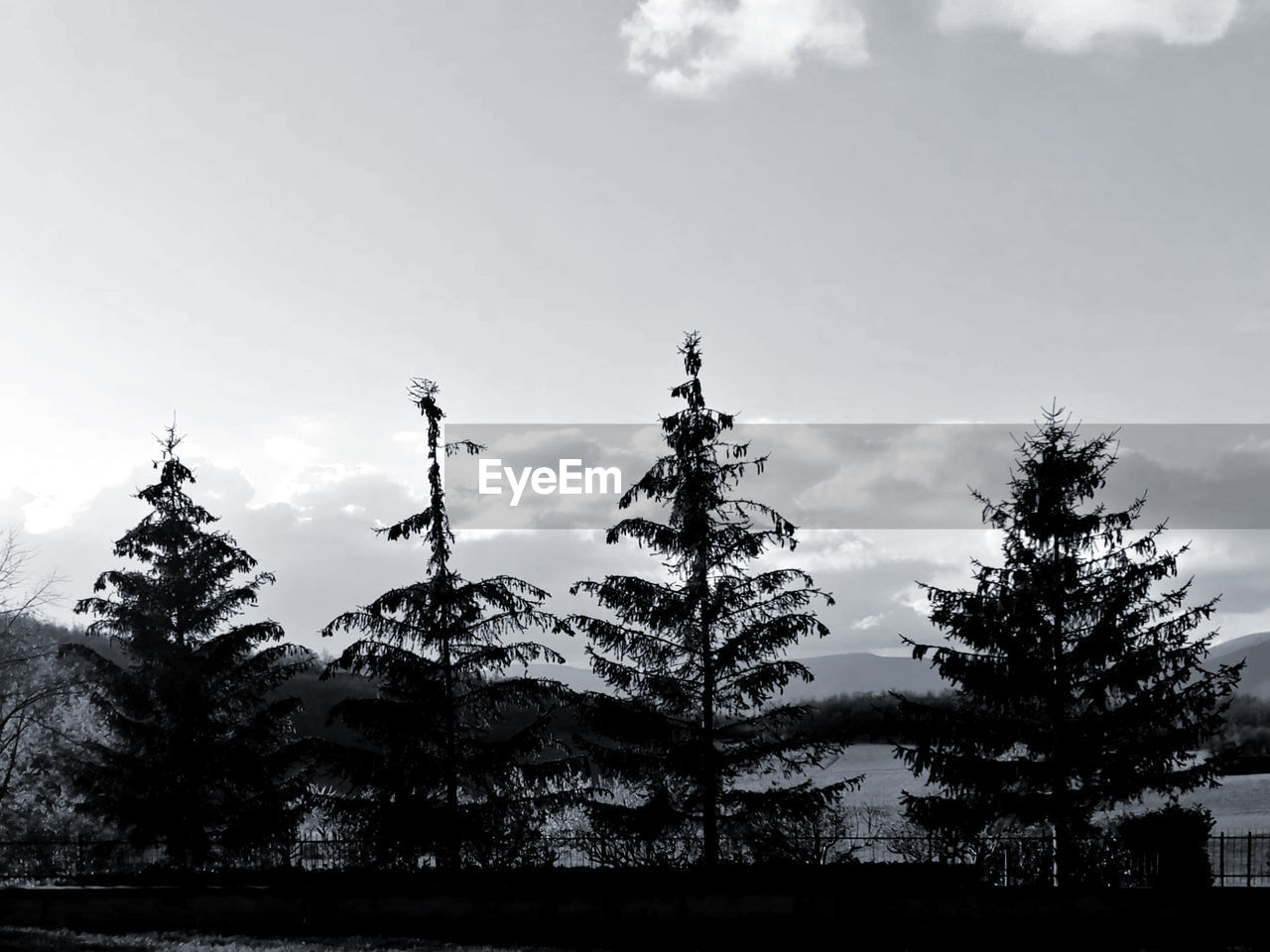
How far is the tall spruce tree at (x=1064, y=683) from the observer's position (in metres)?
22.8

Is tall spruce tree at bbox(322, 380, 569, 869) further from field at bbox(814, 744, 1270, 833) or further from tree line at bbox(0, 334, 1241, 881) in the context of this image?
field at bbox(814, 744, 1270, 833)

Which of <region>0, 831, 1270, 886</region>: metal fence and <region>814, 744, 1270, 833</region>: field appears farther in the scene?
<region>814, 744, 1270, 833</region>: field

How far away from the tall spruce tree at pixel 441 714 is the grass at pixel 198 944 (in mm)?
5553

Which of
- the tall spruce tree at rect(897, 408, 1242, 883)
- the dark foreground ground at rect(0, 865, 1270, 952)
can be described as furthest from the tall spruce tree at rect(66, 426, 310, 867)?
the tall spruce tree at rect(897, 408, 1242, 883)

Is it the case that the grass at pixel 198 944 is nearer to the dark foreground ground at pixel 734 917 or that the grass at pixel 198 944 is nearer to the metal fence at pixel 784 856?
the dark foreground ground at pixel 734 917

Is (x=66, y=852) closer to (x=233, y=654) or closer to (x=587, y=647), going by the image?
(x=233, y=654)

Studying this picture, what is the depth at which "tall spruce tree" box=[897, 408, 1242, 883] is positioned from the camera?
22797 mm

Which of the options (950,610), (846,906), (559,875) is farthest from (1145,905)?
(559,875)

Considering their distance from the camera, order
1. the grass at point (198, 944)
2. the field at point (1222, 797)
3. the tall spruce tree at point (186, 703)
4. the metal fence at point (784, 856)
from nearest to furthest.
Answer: the grass at point (198, 944) < the metal fence at point (784, 856) < the tall spruce tree at point (186, 703) < the field at point (1222, 797)

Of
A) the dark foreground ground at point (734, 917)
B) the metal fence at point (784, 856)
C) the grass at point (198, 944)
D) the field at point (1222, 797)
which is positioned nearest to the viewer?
the grass at point (198, 944)

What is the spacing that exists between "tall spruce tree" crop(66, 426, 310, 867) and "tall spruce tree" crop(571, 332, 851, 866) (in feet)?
29.4

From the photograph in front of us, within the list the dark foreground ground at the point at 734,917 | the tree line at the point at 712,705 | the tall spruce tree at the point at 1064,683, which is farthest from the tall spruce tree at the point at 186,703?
the tall spruce tree at the point at 1064,683

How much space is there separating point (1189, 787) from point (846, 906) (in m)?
8.96

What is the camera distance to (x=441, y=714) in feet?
83.3
